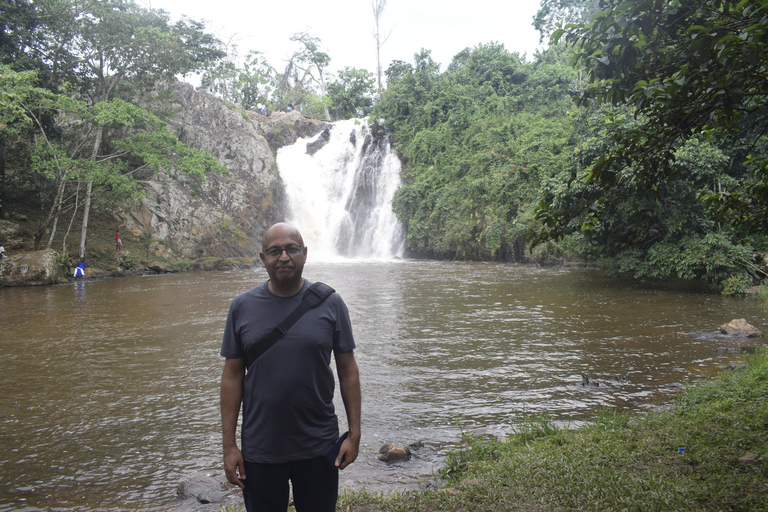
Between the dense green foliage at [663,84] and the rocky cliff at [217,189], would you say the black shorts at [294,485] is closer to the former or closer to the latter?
the dense green foliage at [663,84]

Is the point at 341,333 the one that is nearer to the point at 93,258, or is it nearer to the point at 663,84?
the point at 663,84

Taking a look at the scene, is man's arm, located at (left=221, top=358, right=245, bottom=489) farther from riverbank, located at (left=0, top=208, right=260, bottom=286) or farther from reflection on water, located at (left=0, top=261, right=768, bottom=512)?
riverbank, located at (left=0, top=208, right=260, bottom=286)

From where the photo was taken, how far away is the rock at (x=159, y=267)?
24719 mm

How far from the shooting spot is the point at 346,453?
243cm

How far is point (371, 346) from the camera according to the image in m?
9.02

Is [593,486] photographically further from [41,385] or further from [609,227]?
[609,227]

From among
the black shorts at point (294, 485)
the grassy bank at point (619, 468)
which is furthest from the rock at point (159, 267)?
the black shorts at point (294, 485)

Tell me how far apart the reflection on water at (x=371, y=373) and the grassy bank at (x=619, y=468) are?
646 millimetres

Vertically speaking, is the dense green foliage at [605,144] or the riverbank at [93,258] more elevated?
the dense green foliage at [605,144]

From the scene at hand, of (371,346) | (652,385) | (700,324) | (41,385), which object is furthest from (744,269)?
(41,385)

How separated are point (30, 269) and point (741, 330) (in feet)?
74.3

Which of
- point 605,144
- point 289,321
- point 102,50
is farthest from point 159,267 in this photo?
point 289,321

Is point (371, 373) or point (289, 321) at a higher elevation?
point (289, 321)

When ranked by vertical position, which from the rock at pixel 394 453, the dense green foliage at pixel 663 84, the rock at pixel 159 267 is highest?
the dense green foliage at pixel 663 84
